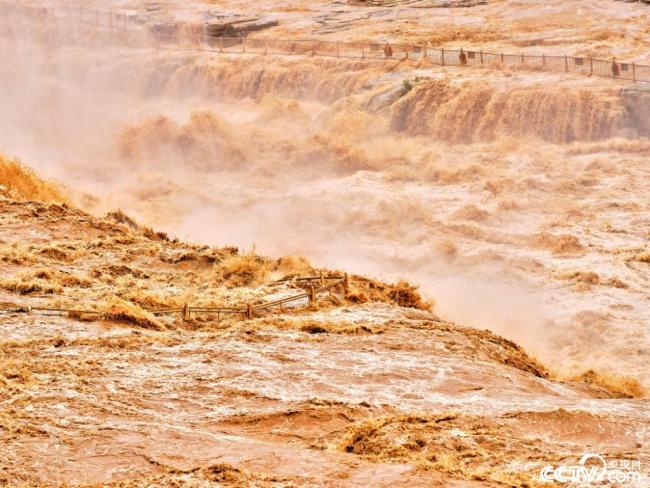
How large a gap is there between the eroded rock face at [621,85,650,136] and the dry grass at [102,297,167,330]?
17528mm

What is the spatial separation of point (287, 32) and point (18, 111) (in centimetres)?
1098

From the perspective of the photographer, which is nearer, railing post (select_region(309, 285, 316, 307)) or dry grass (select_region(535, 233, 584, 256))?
railing post (select_region(309, 285, 316, 307))

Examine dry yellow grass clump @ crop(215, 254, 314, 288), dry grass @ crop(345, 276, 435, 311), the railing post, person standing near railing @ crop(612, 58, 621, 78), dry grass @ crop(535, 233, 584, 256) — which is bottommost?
dry grass @ crop(535, 233, 584, 256)

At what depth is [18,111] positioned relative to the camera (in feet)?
115

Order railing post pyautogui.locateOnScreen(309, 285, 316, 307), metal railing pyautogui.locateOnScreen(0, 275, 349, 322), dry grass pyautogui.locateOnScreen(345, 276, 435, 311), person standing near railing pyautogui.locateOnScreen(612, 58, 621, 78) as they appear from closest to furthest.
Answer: metal railing pyautogui.locateOnScreen(0, 275, 349, 322) → railing post pyautogui.locateOnScreen(309, 285, 316, 307) → dry grass pyautogui.locateOnScreen(345, 276, 435, 311) → person standing near railing pyautogui.locateOnScreen(612, 58, 621, 78)

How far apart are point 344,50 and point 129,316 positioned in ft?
81.9

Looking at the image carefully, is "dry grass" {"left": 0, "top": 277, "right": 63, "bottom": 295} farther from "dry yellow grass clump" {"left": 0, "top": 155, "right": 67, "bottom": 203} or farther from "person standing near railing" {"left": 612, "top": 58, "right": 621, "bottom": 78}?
"person standing near railing" {"left": 612, "top": 58, "right": 621, "bottom": 78}

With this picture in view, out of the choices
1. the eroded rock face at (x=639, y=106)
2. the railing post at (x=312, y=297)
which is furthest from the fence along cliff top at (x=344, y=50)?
the railing post at (x=312, y=297)

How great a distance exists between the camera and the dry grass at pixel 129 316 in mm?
11773

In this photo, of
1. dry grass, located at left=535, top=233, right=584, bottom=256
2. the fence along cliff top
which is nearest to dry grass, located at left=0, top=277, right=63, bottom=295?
dry grass, located at left=535, top=233, right=584, bottom=256

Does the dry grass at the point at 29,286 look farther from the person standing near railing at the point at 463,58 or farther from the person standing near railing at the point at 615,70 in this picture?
the person standing near railing at the point at 463,58

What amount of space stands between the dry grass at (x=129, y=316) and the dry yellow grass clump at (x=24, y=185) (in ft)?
25.6

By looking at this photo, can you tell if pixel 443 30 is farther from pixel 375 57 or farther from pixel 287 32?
pixel 287 32

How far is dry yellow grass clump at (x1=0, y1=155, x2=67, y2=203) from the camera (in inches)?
771
